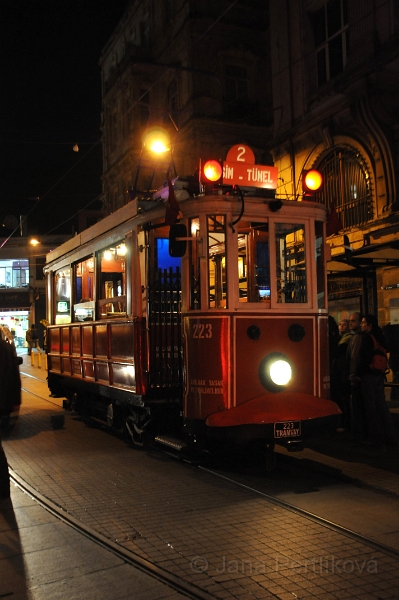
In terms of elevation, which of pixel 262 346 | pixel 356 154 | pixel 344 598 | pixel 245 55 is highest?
pixel 245 55

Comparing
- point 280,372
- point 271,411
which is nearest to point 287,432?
point 271,411

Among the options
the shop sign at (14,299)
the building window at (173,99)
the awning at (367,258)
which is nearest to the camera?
the awning at (367,258)

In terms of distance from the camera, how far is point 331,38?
16766 mm

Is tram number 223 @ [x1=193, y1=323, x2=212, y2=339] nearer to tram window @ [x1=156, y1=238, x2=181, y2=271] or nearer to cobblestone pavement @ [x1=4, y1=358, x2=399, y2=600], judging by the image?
tram window @ [x1=156, y1=238, x2=181, y2=271]

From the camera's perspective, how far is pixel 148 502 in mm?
6133

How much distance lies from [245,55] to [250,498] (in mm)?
23348

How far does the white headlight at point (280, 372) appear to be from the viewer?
7137 millimetres

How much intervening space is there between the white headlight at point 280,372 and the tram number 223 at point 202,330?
2.73 ft

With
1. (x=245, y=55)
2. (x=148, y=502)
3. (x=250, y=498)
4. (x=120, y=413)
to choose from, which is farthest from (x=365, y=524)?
(x=245, y=55)

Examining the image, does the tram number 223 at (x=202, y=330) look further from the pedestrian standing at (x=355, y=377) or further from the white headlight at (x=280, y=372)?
the pedestrian standing at (x=355, y=377)

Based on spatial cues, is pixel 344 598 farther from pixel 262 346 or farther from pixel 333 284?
pixel 333 284

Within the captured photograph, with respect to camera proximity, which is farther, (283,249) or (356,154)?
(356,154)

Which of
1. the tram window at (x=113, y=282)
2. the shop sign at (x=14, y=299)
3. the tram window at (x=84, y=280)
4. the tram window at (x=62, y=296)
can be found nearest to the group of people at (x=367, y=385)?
the tram window at (x=113, y=282)

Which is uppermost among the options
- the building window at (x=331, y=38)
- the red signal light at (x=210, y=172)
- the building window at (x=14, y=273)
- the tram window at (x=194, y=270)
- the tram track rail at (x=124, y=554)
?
the building window at (x=331, y=38)
